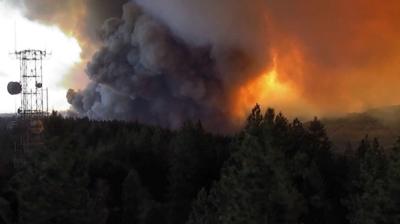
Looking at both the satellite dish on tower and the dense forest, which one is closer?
the dense forest

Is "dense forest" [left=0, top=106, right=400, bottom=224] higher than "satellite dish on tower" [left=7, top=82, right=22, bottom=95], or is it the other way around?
"satellite dish on tower" [left=7, top=82, right=22, bottom=95]

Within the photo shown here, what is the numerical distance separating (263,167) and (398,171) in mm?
11832

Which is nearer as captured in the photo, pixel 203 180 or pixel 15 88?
pixel 203 180

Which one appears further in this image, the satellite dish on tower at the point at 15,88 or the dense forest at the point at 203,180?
the satellite dish on tower at the point at 15,88

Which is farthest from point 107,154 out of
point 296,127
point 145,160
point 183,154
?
point 296,127

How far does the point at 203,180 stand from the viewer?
64.1m

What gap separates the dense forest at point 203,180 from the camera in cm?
2792

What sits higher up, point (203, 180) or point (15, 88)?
point (15, 88)

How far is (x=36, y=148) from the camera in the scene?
28453 mm

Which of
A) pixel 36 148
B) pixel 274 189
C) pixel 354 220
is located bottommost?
pixel 354 220

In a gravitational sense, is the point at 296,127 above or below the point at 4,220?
above

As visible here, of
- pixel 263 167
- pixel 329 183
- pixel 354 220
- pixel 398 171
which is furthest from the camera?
pixel 329 183

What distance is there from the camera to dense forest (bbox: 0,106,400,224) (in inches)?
1099

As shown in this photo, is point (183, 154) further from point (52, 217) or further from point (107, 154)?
point (52, 217)
